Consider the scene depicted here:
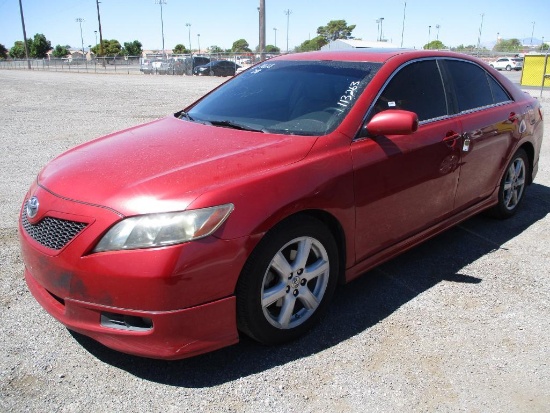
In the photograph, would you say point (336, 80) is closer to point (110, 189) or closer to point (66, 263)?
point (110, 189)

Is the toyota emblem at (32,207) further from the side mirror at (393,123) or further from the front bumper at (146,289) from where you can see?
the side mirror at (393,123)

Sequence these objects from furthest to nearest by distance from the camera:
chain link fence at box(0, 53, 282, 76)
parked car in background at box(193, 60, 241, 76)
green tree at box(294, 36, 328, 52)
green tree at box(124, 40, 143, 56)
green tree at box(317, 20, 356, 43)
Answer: green tree at box(317, 20, 356, 43)
green tree at box(124, 40, 143, 56)
green tree at box(294, 36, 328, 52)
chain link fence at box(0, 53, 282, 76)
parked car in background at box(193, 60, 241, 76)

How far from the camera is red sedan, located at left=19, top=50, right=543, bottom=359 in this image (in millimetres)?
2303

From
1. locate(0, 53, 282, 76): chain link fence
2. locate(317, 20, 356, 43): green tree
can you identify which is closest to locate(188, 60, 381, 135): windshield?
locate(0, 53, 282, 76): chain link fence

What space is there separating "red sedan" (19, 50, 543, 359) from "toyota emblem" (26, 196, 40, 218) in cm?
2

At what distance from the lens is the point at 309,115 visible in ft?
10.6

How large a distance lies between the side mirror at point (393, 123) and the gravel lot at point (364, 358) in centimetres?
113

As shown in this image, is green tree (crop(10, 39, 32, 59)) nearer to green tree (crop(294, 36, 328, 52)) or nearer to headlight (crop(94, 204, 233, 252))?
green tree (crop(294, 36, 328, 52))

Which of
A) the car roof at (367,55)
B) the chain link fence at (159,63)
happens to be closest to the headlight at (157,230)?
the car roof at (367,55)

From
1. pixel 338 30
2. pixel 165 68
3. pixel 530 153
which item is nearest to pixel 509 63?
pixel 165 68

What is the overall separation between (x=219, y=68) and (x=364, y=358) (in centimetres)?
3497

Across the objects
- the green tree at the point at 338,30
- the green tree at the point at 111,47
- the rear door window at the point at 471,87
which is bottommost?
the rear door window at the point at 471,87

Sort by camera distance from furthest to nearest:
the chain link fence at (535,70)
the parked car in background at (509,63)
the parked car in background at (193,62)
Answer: the parked car in background at (509,63)
the parked car in background at (193,62)
the chain link fence at (535,70)

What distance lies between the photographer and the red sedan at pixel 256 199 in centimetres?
230
